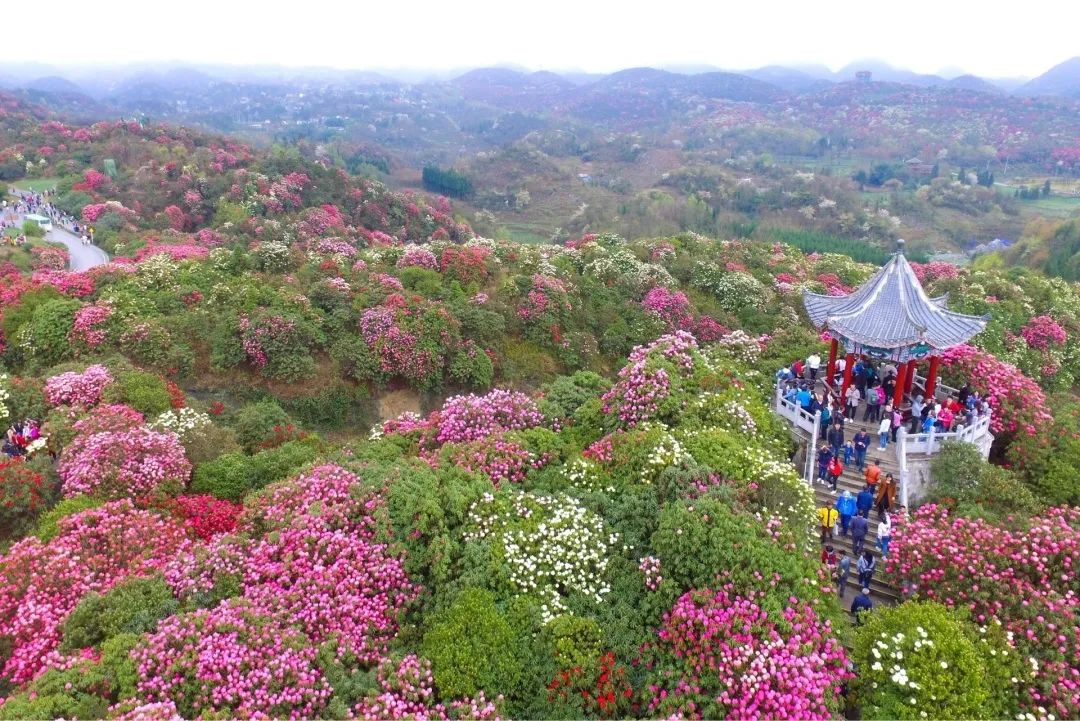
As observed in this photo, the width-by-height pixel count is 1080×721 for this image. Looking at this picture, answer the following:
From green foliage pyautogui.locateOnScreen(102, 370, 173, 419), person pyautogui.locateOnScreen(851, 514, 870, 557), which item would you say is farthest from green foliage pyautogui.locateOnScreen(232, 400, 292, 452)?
person pyautogui.locateOnScreen(851, 514, 870, 557)

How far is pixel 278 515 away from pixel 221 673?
11.6 ft

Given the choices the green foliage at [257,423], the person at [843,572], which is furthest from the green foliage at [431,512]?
the person at [843,572]

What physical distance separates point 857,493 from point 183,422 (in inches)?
609

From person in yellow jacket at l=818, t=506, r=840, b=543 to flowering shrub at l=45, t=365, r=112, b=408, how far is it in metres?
16.9

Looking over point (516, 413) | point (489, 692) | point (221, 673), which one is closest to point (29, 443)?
point (221, 673)

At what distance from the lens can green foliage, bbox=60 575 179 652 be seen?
30.4ft

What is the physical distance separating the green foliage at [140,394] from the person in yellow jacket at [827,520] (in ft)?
50.6

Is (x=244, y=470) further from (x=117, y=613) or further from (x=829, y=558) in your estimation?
(x=829, y=558)

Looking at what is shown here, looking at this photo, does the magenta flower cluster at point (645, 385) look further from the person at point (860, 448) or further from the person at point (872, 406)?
the person at point (872, 406)

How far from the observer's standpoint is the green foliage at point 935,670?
8.19 meters

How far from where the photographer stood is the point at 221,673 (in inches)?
333

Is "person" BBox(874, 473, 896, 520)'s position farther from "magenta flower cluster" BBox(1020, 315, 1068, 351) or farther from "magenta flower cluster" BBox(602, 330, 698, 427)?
"magenta flower cluster" BBox(1020, 315, 1068, 351)

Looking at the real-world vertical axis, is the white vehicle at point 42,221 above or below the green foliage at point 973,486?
below

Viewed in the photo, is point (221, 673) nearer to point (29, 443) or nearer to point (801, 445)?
point (29, 443)
